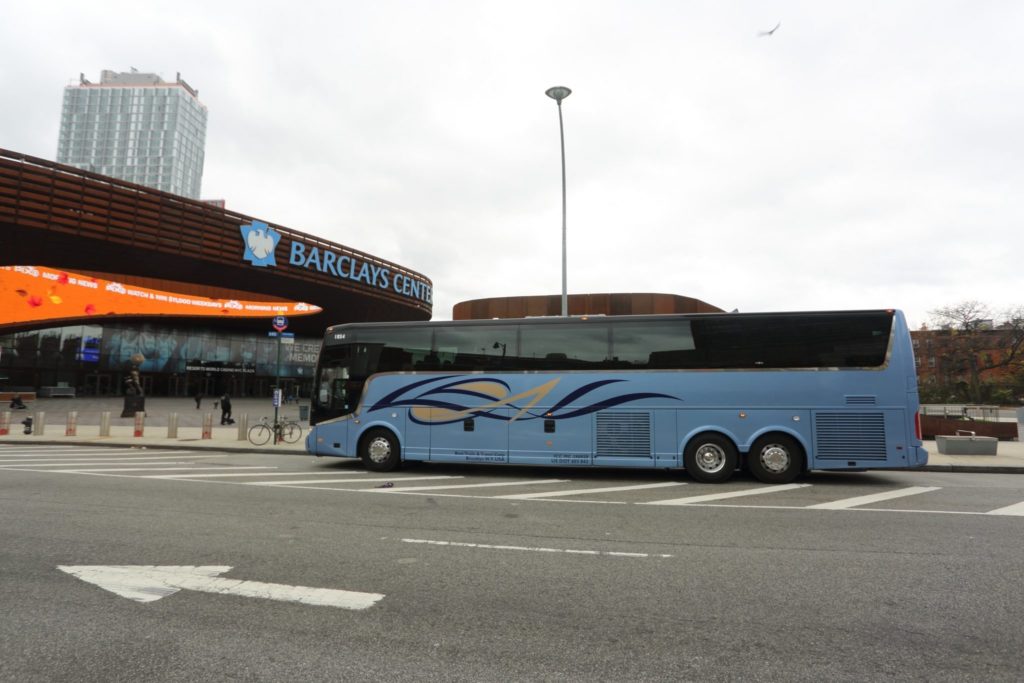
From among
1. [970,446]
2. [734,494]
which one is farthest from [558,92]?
[970,446]

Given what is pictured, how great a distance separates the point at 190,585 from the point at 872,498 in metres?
10.0

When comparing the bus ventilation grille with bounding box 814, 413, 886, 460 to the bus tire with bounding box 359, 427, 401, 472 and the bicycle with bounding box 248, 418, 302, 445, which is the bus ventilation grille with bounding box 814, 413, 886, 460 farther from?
the bicycle with bounding box 248, 418, 302, 445

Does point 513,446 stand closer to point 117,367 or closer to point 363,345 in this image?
point 363,345

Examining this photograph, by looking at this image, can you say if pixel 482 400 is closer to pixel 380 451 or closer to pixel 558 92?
pixel 380 451

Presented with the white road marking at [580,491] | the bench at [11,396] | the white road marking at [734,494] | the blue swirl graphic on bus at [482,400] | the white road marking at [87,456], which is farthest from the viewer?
the bench at [11,396]

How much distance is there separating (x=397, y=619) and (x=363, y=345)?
985 cm

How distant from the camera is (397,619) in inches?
151

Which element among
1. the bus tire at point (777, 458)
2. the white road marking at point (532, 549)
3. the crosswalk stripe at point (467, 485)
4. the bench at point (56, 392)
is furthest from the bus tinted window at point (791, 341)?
the bench at point (56, 392)

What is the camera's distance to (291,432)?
1934cm

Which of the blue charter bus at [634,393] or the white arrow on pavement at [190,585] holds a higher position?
the blue charter bus at [634,393]

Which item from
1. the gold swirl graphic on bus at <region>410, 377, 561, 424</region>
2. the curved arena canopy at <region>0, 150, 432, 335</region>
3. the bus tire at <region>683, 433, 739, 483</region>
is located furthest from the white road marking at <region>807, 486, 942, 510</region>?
the curved arena canopy at <region>0, 150, 432, 335</region>

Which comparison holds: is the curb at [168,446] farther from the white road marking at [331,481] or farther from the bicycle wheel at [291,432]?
the white road marking at [331,481]

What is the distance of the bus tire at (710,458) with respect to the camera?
1100cm

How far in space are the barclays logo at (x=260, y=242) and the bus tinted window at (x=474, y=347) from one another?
81.3 feet
